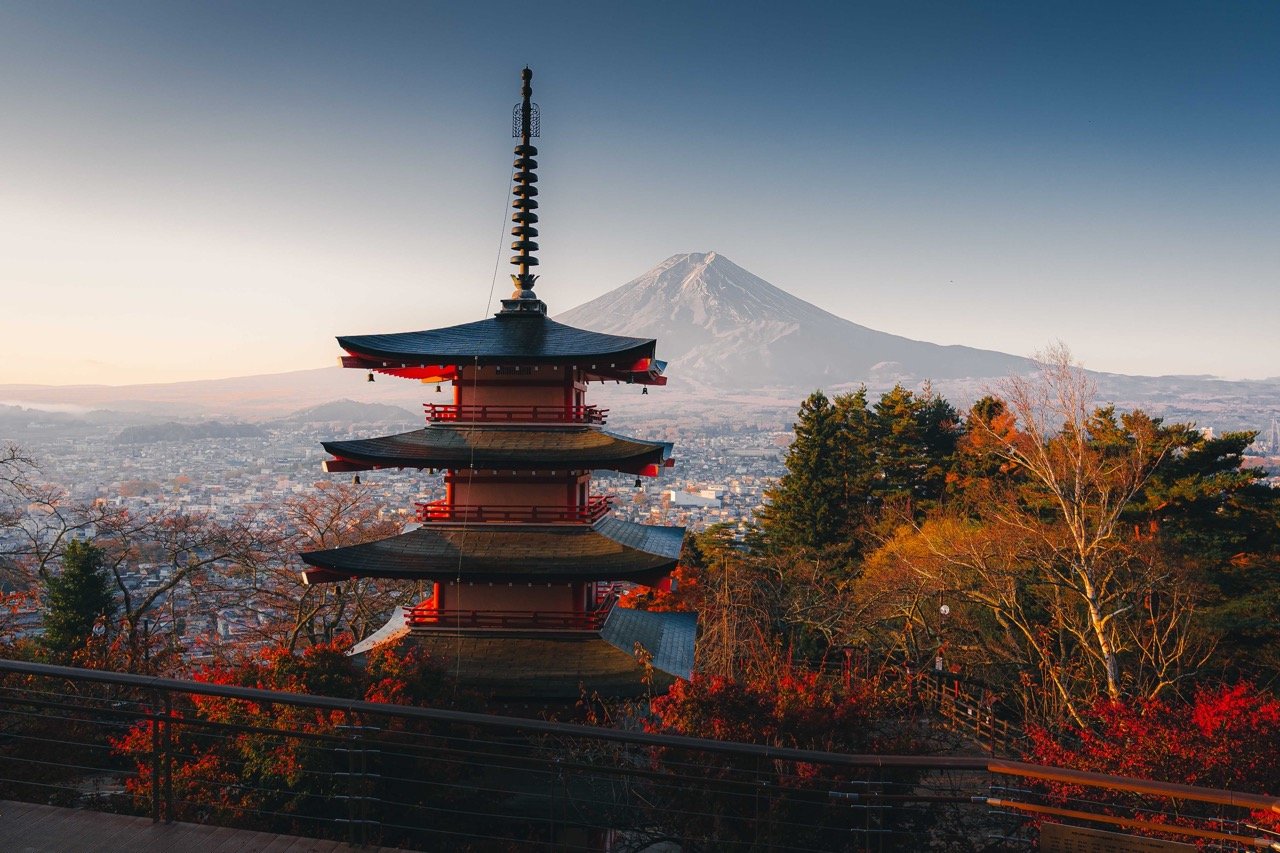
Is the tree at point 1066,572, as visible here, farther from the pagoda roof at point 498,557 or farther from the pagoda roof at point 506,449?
the pagoda roof at point 498,557

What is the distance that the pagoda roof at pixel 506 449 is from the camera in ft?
35.3

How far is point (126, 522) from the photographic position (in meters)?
22.4

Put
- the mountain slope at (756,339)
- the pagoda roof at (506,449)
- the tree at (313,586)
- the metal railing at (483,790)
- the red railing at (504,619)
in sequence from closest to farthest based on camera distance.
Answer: the metal railing at (483,790)
the pagoda roof at (506,449)
the red railing at (504,619)
the tree at (313,586)
the mountain slope at (756,339)

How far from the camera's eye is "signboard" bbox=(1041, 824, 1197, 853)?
404cm

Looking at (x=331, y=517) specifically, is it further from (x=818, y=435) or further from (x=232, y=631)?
(x=818, y=435)

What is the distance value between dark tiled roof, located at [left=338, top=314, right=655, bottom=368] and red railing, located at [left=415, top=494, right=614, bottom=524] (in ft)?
7.10

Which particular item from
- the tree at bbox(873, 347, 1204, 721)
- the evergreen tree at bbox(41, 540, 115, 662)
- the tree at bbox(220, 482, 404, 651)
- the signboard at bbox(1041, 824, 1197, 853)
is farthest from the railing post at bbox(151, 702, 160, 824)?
the evergreen tree at bbox(41, 540, 115, 662)

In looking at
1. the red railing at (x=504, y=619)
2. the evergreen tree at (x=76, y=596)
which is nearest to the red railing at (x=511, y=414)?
the red railing at (x=504, y=619)

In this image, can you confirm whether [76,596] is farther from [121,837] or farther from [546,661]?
[121,837]

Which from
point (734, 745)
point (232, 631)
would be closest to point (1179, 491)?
point (734, 745)

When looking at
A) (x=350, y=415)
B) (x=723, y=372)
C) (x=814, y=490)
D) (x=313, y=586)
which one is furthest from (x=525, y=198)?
(x=723, y=372)

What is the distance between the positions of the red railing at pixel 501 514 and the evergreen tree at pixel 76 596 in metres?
13.0

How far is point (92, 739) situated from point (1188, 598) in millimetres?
21095

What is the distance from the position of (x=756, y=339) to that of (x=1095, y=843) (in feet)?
392
